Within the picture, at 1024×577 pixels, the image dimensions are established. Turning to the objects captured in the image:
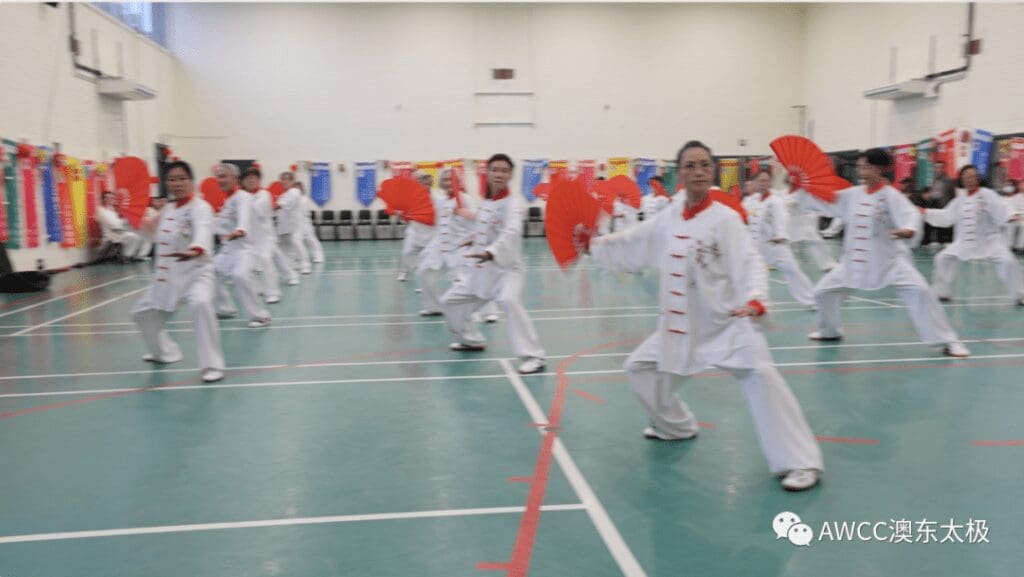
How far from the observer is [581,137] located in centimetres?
2806

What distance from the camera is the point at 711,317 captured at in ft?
14.8

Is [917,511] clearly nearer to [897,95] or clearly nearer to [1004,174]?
[1004,174]

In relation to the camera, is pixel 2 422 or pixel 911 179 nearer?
pixel 2 422

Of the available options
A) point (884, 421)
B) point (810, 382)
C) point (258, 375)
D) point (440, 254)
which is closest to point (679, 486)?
point (884, 421)

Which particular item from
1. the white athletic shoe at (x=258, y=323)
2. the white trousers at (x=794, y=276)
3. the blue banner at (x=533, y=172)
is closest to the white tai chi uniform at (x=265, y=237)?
the white athletic shoe at (x=258, y=323)

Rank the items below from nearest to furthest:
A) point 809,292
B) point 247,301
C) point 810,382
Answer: point 810,382 → point 247,301 → point 809,292

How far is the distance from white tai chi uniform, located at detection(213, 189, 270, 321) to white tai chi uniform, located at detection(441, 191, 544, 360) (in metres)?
3.29

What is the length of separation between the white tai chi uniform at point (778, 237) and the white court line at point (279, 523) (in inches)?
316

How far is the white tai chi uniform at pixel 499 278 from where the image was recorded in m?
7.24

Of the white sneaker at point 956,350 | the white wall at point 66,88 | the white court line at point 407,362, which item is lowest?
the white court line at point 407,362

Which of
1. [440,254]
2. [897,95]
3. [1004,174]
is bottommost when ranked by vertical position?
[440,254]

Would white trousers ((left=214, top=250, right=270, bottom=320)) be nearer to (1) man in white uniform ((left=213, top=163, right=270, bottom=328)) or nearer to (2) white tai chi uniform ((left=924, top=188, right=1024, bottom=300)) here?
(1) man in white uniform ((left=213, top=163, right=270, bottom=328))

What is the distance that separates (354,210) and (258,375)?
824 inches

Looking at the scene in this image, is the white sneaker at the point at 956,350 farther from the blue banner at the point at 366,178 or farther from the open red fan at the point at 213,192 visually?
the blue banner at the point at 366,178
